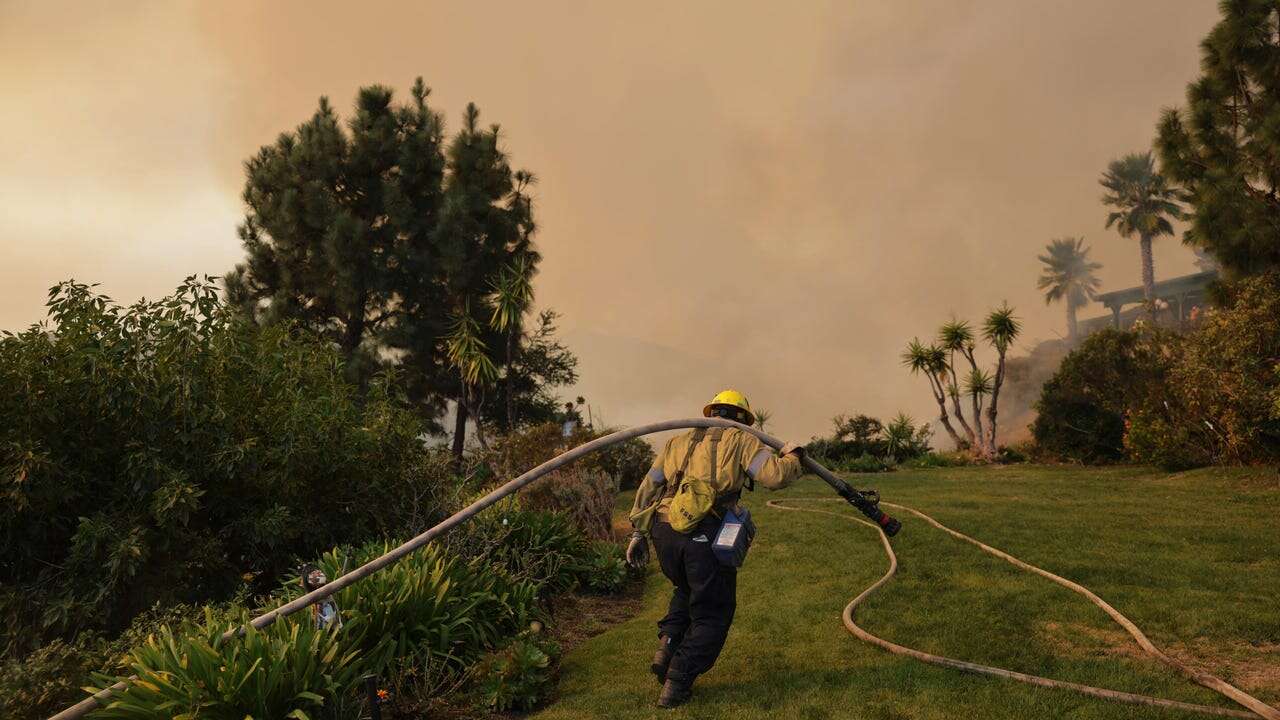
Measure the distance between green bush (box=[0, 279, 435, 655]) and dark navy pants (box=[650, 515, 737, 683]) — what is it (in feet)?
20.2

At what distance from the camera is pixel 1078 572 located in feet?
33.0

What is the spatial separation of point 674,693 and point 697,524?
129cm

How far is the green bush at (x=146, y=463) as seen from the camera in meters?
9.09

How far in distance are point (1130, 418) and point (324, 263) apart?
101ft

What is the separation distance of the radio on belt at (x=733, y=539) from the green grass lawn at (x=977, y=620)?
112 cm

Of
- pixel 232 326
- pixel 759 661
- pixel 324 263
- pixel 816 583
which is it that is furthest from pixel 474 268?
pixel 759 661

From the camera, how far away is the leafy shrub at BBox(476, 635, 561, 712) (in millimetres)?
6539

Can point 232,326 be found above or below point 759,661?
above

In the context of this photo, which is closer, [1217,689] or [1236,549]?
[1217,689]

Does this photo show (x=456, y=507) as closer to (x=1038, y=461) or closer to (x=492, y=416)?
(x=1038, y=461)

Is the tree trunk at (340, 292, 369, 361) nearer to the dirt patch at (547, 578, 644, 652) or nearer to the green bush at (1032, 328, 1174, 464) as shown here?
the dirt patch at (547, 578, 644, 652)

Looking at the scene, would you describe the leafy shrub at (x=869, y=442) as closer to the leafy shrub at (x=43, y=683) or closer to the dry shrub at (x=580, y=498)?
the dry shrub at (x=580, y=498)

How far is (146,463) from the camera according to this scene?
9500 millimetres

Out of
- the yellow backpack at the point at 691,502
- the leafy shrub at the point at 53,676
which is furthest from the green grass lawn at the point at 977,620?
the leafy shrub at the point at 53,676
